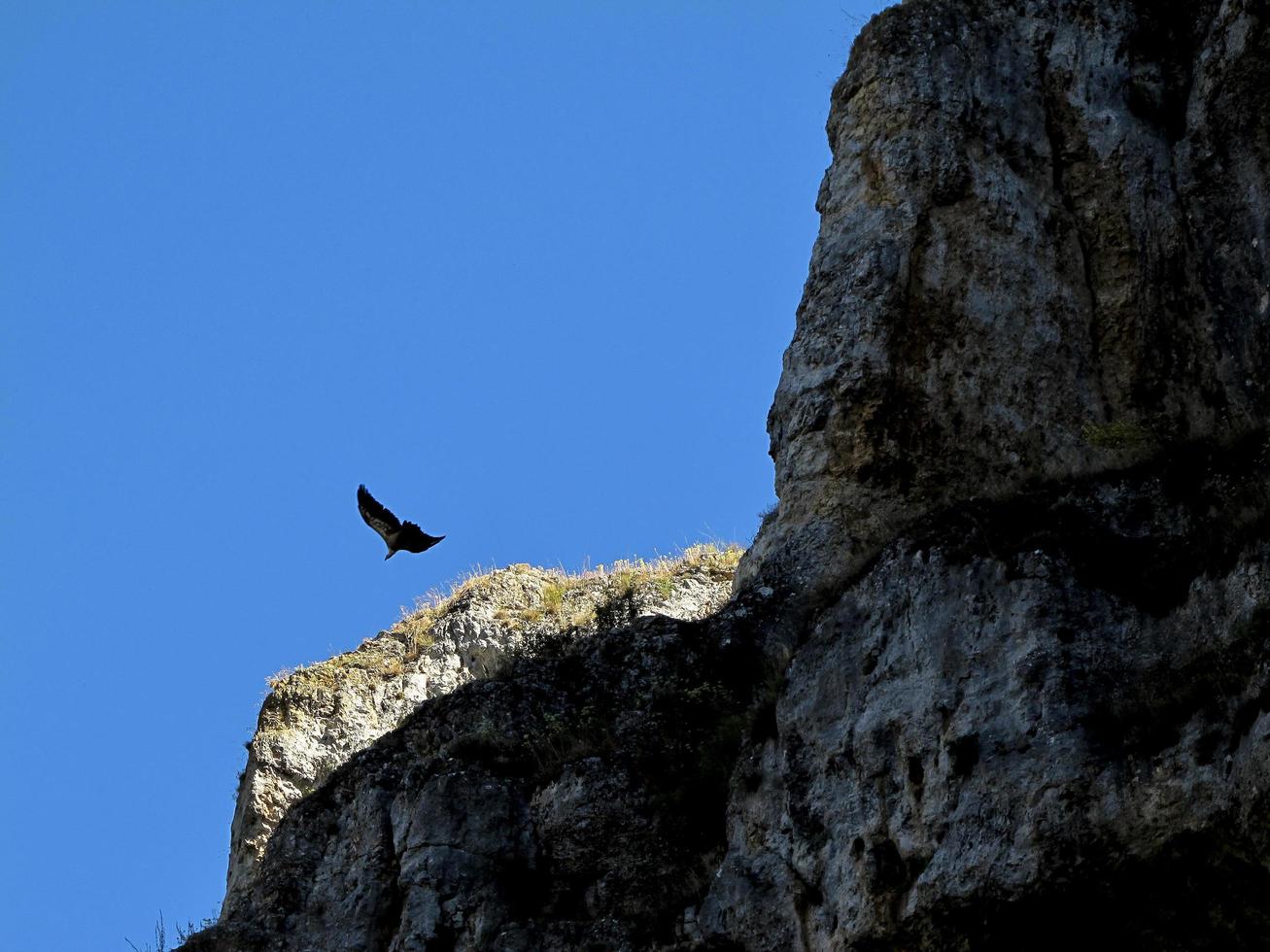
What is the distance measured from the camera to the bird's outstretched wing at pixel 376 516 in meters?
19.9

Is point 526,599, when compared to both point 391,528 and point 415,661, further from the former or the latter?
point 391,528

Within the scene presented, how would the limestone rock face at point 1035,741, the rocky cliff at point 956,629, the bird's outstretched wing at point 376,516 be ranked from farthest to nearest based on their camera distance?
the bird's outstretched wing at point 376,516
the rocky cliff at point 956,629
the limestone rock face at point 1035,741

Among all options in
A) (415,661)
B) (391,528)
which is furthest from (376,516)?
(415,661)

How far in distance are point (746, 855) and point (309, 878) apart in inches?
186

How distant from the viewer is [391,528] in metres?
20.0

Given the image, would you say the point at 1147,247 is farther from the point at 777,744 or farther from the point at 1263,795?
the point at 1263,795

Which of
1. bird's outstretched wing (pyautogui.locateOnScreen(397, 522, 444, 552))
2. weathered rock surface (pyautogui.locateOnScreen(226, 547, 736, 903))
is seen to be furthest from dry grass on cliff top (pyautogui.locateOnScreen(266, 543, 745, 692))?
bird's outstretched wing (pyautogui.locateOnScreen(397, 522, 444, 552))

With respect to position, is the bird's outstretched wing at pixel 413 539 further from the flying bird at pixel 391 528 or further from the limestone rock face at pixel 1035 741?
the limestone rock face at pixel 1035 741

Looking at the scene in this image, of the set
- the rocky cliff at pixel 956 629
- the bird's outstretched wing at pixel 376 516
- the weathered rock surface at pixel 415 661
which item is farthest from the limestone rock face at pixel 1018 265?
the weathered rock surface at pixel 415 661

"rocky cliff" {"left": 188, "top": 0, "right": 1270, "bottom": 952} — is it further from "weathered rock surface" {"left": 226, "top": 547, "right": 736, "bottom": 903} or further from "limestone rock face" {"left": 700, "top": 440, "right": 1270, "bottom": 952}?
"weathered rock surface" {"left": 226, "top": 547, "right": 736, "bottom": 903}

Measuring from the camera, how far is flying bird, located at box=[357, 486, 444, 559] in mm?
19875

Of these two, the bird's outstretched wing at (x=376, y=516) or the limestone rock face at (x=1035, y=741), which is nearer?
the limestone rock face at (x=1035, y=741)

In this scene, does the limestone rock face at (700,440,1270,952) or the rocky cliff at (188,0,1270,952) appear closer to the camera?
the limestone rock face at (700,440,1270,952)

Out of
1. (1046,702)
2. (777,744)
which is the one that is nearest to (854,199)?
(777,744)
